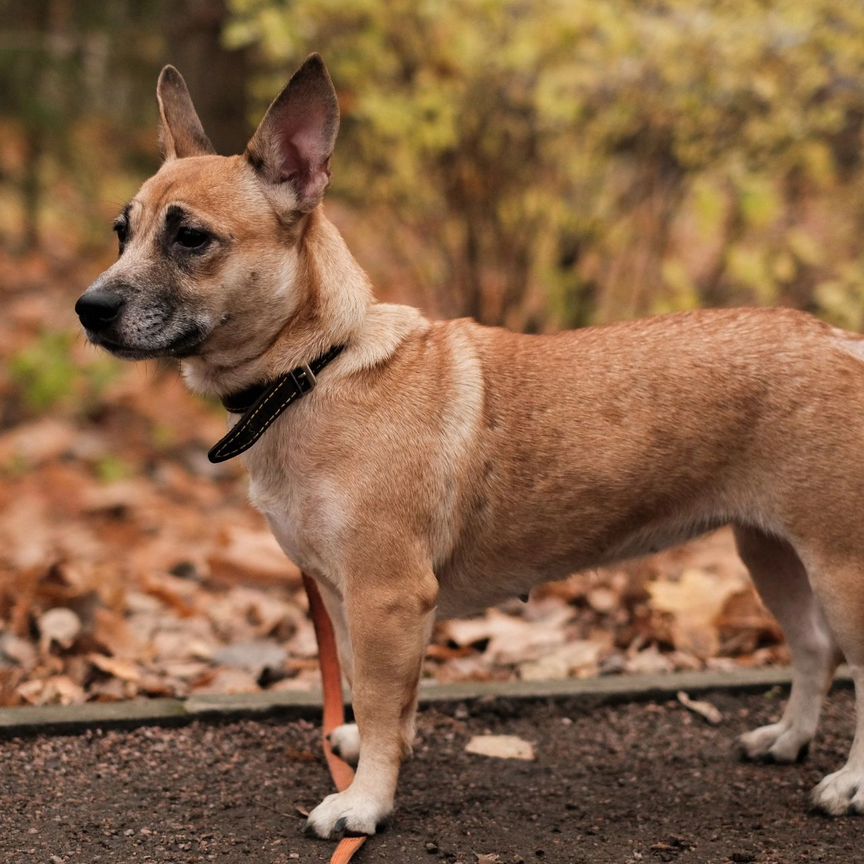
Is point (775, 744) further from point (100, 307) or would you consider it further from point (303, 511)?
point (100, 307)

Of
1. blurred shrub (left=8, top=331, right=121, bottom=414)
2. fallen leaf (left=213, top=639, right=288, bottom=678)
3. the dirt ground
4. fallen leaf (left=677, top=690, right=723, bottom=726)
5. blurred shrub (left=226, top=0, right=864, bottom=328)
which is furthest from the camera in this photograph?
blurred shrub (left=8, top=331, right=121, bottom=414)

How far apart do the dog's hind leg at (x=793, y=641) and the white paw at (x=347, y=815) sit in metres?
1.41

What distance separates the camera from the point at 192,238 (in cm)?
355

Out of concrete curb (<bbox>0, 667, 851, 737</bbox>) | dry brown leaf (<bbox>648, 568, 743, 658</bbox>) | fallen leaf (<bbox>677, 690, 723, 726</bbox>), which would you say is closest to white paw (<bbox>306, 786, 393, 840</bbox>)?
concrete curb (<bbox>0, 667, 851, 737</bbox>)

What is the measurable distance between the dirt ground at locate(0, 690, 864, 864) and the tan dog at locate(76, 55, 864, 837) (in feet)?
0.69

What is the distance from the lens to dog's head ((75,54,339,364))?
3475 mm

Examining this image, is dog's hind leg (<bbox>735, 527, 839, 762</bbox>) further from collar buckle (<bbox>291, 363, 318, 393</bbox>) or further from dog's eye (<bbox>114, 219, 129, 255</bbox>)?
dog's eye (<bbox>114, 219, 129, 255</bbox>)

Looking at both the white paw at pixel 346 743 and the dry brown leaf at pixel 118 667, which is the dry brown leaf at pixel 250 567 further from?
the white paw at pixel 346 743

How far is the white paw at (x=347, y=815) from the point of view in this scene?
3.45 m

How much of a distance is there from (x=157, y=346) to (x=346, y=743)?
4.91ft

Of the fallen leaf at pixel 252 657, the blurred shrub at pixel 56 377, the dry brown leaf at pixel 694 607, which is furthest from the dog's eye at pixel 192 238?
the blurred shrub at pixel 56 377

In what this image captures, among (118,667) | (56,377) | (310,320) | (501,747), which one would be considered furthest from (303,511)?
(56,377)

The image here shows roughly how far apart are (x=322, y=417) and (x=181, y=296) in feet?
1.78

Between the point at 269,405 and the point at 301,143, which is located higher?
the point at 301,143
